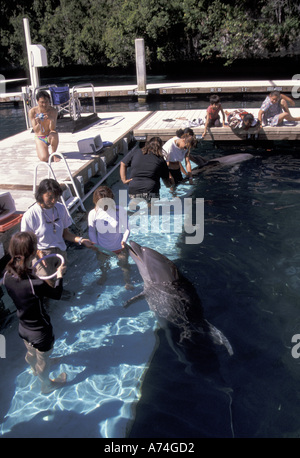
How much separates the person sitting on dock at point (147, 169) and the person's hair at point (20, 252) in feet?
12.9

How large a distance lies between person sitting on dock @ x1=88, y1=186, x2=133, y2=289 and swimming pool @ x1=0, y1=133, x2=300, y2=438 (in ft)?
1.89

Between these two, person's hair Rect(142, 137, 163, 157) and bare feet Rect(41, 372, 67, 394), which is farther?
person's hair Rect(142, 137, 163, 157)

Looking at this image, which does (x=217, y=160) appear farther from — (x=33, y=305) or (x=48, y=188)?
(x=33, y=305)

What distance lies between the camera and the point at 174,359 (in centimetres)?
434

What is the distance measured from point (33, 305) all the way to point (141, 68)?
1620 centimetres

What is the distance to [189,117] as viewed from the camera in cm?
1291

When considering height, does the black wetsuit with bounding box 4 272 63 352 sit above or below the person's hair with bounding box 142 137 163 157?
below

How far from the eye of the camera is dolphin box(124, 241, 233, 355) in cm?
445

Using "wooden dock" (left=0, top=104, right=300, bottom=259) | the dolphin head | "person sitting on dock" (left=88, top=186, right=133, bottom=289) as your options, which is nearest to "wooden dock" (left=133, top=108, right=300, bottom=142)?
"wooden dock" (left=0, top=104, right=300, bottom=259)

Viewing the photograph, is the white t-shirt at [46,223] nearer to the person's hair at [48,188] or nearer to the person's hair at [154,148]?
the person's hair at [48,188]

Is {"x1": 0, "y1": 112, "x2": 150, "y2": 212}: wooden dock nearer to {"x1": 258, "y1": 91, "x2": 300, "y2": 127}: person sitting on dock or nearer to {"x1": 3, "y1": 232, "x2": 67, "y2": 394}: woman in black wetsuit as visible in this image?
{"x1": 3, "y1": 232, "x2": 67, "y2": 394}: woman in black wetsuit

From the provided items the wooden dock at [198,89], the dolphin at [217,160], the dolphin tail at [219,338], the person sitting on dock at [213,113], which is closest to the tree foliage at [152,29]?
the wooden dock at [198,89]

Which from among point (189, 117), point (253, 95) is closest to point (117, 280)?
point (189, 117)
